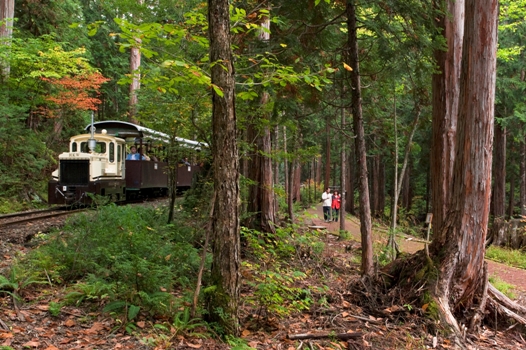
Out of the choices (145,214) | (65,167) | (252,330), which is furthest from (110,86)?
(252,330)

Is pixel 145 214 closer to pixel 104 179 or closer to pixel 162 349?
→ pixel 104 179

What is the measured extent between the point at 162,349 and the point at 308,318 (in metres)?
2.50

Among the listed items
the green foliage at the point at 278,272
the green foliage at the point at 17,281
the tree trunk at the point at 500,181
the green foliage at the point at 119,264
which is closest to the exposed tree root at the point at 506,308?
the green foliage at the point at 278,272

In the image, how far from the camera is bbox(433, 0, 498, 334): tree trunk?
6512 millimetres

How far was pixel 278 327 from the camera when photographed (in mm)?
5039

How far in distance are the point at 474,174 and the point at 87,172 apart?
1115cm

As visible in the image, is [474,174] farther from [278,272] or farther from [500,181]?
[500,181]

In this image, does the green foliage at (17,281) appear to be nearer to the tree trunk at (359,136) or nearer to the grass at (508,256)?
the tree trunk at (359,136)

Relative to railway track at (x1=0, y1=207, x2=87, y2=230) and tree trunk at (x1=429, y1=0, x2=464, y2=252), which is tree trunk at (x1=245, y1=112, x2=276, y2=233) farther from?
railway track at (x1=0, y1=207, x2=87, y2=230)

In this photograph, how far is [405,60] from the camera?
756 cm

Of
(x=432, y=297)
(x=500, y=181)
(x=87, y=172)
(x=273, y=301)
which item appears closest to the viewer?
(x=273, y=301)

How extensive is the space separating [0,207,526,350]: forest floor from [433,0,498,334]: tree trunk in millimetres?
743

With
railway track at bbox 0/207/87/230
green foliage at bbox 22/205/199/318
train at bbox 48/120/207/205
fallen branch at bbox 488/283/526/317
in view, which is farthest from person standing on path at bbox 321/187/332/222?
fallen branch at bbox 488/283/526/317

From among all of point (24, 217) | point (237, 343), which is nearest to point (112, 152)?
point (24, 217)
